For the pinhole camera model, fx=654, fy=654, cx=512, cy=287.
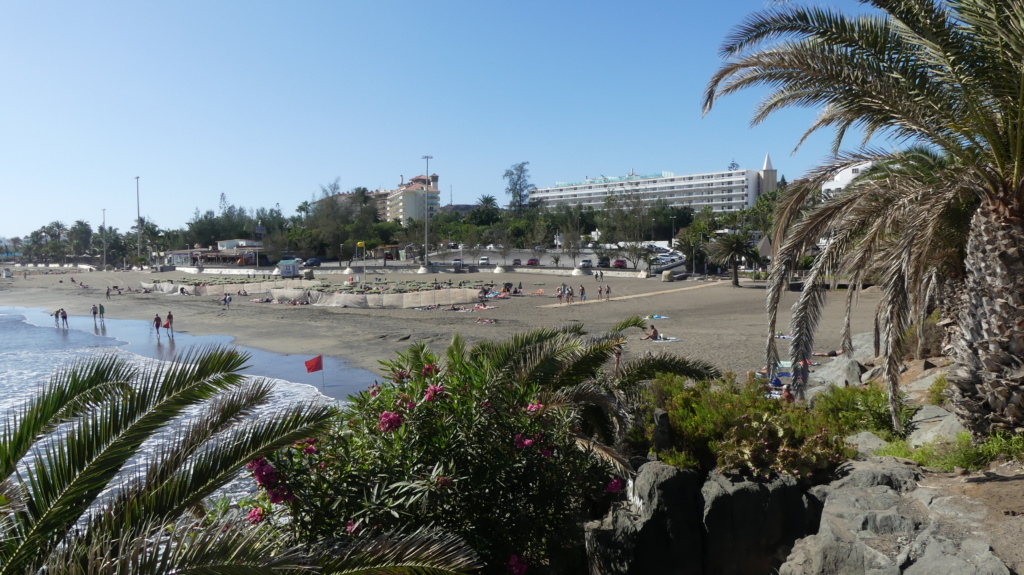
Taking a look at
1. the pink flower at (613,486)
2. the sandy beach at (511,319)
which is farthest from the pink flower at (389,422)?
the sandy beach at (511,319)

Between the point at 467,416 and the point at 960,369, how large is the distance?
4308mm

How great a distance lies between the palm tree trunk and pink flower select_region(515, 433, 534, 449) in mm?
3870

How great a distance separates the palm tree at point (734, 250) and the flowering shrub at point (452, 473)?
38.2m

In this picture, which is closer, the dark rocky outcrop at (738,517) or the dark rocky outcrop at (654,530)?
the dark rocky outcrop at (738,517)

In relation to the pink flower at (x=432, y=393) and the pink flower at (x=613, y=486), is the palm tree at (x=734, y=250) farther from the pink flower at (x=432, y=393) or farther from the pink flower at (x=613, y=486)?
the pink flower at (x=432, y=393)

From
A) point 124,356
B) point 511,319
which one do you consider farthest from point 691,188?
point 124,356

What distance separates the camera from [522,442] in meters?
4.54

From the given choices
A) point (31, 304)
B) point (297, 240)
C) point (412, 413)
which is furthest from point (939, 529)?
point (297, 240)

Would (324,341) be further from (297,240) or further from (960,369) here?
(297,240)

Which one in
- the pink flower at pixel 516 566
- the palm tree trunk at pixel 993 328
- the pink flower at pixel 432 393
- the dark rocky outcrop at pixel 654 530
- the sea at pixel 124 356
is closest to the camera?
the pink flower at pixel 516 566

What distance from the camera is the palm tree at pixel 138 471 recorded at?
279 centimetres

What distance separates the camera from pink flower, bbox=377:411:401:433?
4.28 meters

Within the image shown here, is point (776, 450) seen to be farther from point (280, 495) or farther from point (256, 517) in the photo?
point (256, 517)

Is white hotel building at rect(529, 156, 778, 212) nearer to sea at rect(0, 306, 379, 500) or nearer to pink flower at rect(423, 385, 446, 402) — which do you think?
sea at rect(0, 306, 379, 500)
